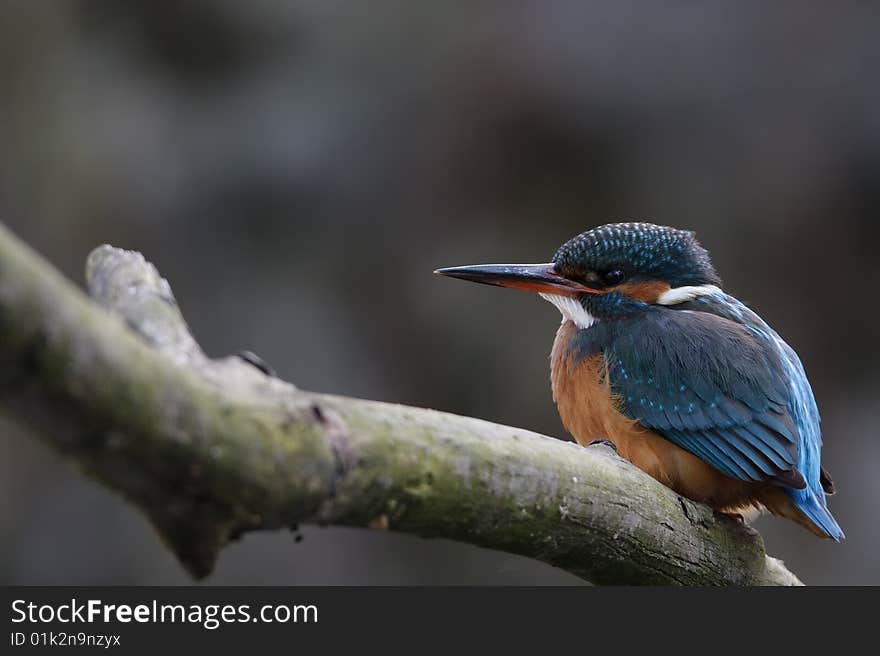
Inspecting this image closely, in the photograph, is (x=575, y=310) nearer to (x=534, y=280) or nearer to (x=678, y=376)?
(x=534, y=280)

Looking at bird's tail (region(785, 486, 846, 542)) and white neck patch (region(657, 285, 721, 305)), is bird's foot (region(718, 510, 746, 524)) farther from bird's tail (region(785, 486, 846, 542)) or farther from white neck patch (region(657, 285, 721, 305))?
white neck patch (region(657, 285, 721, 305))

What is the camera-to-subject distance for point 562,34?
15.3 feet

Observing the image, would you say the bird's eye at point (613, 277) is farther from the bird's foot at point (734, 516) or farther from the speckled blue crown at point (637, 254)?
the bird's foot at point (734, 516)

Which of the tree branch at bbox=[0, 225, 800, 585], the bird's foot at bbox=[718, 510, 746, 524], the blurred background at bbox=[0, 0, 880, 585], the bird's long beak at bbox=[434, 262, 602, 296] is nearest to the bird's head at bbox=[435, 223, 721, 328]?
the bird's long beak at bbox=[434, 262, 602, 296]

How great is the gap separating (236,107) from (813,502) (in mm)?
3418

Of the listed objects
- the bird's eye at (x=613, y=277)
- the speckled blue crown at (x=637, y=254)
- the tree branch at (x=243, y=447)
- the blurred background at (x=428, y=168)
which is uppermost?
the blurred background at (x=428, y=168)

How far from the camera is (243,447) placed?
111 cm

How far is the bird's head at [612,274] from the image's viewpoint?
2.64m

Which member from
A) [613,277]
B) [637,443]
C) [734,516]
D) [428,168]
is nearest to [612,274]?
[613,277]

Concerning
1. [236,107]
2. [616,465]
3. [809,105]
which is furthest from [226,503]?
[809,105]

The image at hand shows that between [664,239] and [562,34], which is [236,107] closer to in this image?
[562,34]

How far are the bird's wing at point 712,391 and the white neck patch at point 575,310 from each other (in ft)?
0.49

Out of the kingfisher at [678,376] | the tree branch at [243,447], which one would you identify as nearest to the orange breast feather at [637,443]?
the kingfisher at [678,376]

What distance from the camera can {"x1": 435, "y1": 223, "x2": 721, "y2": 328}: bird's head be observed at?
8.66 feet
